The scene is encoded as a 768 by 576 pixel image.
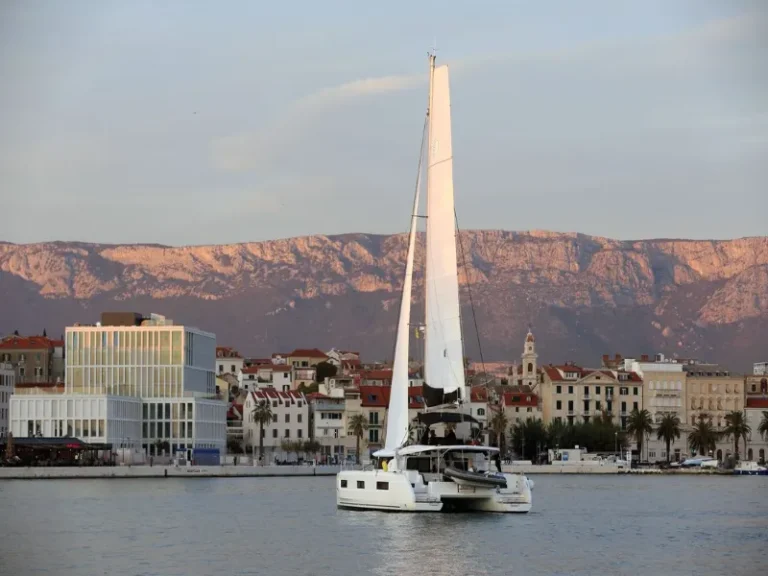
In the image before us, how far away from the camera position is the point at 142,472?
123688 mm

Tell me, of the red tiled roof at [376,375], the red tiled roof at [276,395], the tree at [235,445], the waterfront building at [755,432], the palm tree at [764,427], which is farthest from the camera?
the red tiled roof at [376,375]

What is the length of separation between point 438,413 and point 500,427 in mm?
103026

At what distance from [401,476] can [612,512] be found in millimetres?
16392

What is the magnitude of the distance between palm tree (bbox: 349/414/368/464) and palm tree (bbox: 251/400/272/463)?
8.20 meters

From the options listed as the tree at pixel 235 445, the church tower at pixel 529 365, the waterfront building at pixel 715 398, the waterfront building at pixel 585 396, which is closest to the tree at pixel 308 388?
the tree at pixel 235 445

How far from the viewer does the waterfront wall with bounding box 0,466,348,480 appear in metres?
121

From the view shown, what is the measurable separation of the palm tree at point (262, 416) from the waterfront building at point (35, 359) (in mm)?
28932

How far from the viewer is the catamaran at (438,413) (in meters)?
62.0

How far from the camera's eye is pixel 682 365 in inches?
7274

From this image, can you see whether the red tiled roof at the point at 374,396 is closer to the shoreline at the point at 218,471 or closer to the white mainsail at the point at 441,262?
the shoreline at the point at 218,471

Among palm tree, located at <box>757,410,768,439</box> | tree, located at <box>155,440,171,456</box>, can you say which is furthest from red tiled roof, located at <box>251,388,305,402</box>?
palm tree, located at <box>757,410,768,439</box>

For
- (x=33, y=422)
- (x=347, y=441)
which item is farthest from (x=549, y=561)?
(x=347, y=441)

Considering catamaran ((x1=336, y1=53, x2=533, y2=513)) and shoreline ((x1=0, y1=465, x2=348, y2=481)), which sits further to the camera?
shoreline ((x1=0, y1=465, x2=348, y2=481))

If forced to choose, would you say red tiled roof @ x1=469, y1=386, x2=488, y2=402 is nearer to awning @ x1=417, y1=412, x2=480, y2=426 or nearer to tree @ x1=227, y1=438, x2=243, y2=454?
tree @ x1=227, y1=438, x2=243, y2=454
